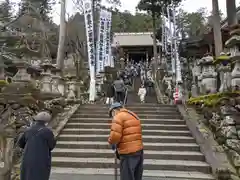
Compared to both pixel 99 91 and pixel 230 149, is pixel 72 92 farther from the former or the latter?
pixel 230 149

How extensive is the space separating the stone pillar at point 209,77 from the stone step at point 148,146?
2.96m

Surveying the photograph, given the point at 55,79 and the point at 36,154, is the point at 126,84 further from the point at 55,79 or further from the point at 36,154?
the point at 36,154

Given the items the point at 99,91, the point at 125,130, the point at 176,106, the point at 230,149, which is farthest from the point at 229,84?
the point at 99,91

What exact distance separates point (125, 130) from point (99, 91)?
14.5 meters

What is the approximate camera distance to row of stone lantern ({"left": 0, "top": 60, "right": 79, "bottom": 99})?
8.88 metres

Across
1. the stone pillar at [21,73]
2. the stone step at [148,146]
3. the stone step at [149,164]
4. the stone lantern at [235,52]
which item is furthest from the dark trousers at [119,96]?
the stone lantern at [235,52]

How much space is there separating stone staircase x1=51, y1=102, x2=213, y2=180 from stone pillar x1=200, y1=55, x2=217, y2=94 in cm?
129

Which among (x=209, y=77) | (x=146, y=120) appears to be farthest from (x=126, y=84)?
(x=146, y=120)

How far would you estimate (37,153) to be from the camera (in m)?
4.22

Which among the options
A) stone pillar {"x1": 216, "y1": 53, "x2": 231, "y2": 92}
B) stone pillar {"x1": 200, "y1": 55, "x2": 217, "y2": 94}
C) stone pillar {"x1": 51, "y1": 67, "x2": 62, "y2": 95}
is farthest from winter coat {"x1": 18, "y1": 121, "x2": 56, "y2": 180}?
stone pillar {"x1": 51, "y1": 67, "x2": 62, "y2": 95}

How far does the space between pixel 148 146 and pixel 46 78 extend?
5120mm

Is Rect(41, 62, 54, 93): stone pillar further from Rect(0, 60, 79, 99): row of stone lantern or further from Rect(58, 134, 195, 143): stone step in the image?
Rect(58, 134, 195, 143): stone step

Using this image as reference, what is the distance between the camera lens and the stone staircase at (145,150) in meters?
6.45

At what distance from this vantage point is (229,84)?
8125 mm
